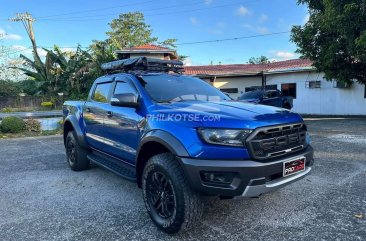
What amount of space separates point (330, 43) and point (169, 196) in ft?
45.9

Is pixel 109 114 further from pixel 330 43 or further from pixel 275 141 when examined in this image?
pixel 330 43

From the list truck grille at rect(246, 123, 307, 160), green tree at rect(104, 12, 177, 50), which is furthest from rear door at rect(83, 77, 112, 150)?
green tree at rect(104, 12, 177, 50)

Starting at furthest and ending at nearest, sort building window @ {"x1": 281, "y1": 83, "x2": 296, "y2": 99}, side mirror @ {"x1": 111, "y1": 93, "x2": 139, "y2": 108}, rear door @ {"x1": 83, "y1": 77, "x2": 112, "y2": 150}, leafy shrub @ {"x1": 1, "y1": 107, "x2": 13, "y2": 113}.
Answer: leafy shrub @ {"x1": 1, "y1": 107, "x2": 13, "y2": 113}
building window @ {"x1": 281, "y1": 83, "x2": 296, "y2": 99}
rear door @ {"x1": 83, "y1": 77, "x2": 112, "y2": 150}
side mirror @ {"x1": 111, "y1": 93, "x2": 139, "y2": 108}

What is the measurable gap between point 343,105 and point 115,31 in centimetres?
3378

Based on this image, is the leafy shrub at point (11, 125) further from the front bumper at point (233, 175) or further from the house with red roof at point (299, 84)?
the front bumper at point (233, 175)

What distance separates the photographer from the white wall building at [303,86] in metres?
18.5

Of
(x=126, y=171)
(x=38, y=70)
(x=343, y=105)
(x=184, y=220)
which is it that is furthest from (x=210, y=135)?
(x=38, y=70)

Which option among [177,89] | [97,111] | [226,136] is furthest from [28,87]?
[226,136]

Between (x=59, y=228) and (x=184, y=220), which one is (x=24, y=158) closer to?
(x=59, y=228)

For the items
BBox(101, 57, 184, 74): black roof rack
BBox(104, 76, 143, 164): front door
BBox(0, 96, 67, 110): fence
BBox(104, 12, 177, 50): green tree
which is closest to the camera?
BBox(104, 76, 143, 164): front door

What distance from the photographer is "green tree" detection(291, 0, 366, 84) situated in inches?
481

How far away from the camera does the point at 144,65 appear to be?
488cm

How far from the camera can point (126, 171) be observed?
4273 mm

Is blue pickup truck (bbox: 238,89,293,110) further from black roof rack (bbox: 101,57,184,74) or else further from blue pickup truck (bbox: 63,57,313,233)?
blue pickup truck (bbox: 63,57,313,233)
